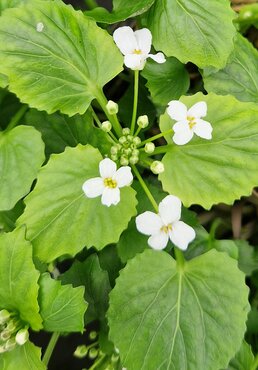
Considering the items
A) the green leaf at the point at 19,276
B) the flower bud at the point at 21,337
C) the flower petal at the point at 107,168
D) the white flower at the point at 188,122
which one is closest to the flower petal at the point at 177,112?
the white flower at the point at 188,122

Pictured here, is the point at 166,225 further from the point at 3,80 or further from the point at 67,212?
the point at 3,80

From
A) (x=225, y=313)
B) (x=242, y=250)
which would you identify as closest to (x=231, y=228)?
(x=242, y=250)

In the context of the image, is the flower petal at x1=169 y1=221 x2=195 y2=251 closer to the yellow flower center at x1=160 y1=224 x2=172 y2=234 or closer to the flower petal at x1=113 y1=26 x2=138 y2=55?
the yellow flower center at x1=160 y1=224 x2=172 y2=234

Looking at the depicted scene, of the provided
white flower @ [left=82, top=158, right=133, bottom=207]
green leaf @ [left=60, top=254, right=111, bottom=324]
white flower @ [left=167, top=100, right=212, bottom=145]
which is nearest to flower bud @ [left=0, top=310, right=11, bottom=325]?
green leaf @ [left=60, top=254, right=111, bottom=324]

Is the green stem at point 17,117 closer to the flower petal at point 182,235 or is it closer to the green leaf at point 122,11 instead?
the green leaf at point 122,11

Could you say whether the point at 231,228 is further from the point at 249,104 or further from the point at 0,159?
the point at 0,159

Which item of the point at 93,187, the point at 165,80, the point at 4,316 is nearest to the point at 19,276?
the point at 4,316
